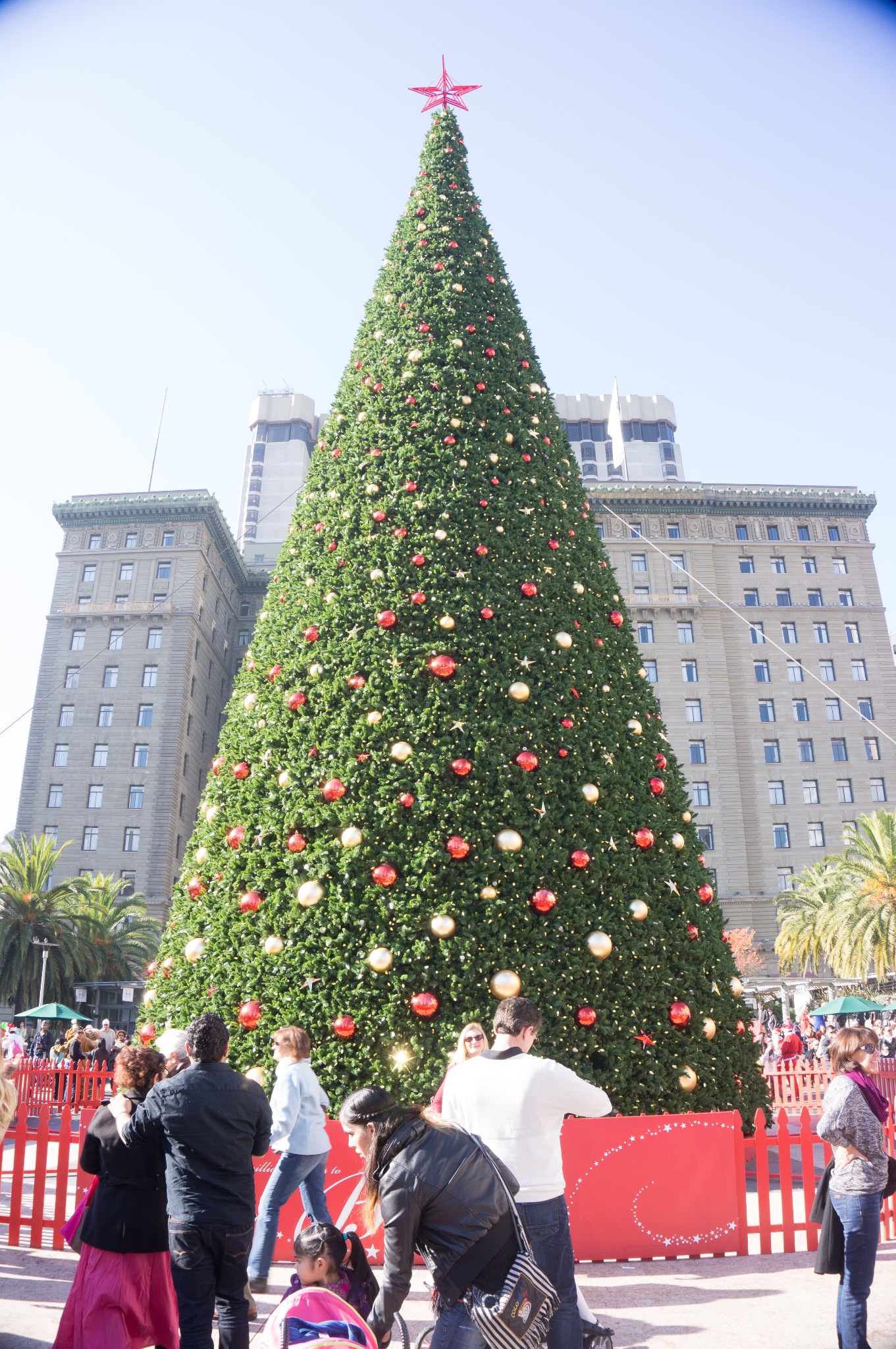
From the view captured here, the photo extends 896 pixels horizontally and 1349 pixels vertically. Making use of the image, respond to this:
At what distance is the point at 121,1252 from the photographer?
165 inches

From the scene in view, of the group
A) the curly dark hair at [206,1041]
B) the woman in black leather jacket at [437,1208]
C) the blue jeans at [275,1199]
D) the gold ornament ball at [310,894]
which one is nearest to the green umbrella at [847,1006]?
the gold ornament ball at [310,894]

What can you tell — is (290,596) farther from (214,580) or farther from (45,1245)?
(214,580)

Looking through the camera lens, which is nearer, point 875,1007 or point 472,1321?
point 472,1321

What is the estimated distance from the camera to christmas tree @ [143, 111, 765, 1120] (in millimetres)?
6383

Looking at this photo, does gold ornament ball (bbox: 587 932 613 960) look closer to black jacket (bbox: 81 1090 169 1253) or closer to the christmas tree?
the christmas tree

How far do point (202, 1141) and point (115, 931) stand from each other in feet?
149

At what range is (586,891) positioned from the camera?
6766 mm

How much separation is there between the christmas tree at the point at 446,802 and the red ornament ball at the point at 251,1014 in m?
0.02

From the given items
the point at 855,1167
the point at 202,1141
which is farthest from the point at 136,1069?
the point at 855,1167

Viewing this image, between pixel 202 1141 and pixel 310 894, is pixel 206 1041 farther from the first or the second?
pixel 310 894

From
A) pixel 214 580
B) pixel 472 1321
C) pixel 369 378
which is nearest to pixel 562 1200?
pixel 472 1321

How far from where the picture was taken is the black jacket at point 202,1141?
13.4 feet

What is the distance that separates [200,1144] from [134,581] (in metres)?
60.9

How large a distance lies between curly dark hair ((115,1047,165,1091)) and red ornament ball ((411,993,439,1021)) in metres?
2.13
